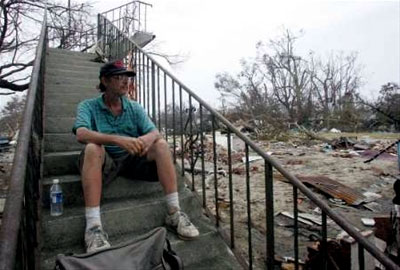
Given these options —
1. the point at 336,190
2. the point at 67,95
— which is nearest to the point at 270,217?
the point at 67,95

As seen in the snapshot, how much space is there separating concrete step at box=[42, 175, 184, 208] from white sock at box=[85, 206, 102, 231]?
421mm

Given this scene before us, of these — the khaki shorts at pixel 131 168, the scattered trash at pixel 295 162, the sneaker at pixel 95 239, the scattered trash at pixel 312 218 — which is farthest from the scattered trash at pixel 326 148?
the sneaker at pixel 95 239

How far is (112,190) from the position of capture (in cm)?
264

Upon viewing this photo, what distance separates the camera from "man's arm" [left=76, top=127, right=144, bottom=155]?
227cm

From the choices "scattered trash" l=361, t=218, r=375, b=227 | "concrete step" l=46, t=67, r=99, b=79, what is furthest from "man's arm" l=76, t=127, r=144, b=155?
"scattered trash" l=361, t=218, r=375, b=227

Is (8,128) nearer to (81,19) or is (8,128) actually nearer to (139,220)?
(81,19)

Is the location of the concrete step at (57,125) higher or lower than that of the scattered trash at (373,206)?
higher

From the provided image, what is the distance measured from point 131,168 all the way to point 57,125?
1413mm

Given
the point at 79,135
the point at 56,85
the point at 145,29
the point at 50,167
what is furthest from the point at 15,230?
the point at 145,29

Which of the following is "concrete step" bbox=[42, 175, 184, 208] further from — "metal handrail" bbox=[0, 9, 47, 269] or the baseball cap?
the baseball cap

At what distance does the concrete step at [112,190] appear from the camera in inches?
97.7

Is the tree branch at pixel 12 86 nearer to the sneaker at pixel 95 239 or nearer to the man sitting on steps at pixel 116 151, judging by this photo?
the man sitting on steps at pixel 116 151

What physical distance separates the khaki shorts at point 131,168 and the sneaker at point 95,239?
1.50 feet

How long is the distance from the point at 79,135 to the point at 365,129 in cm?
2307
